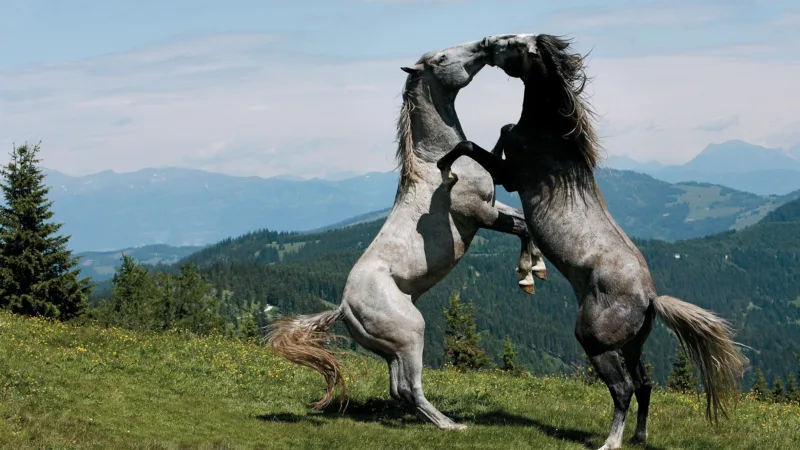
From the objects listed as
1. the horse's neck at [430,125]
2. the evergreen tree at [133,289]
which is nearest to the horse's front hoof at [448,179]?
the horse's neck at [430,125]

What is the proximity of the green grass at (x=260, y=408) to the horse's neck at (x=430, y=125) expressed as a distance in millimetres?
3639

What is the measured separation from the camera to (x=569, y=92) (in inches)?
373

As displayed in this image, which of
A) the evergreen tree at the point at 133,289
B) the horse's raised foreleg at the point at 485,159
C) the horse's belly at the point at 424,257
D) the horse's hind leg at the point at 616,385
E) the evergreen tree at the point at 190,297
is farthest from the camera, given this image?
the evergreen tree at the point at 190,297

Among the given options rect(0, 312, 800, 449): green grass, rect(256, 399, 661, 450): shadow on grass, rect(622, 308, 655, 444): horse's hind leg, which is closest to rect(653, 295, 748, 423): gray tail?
rect(622, 308, 655, 444): horse's hind leg

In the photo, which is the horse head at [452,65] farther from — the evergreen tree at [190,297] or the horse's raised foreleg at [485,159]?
the evergreen tree at [190,297]

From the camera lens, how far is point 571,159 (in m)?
9.72

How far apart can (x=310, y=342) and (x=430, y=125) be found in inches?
134

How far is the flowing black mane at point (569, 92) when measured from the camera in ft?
31.1

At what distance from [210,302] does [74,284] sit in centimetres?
3135

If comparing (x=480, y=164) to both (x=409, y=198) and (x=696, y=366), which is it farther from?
(x=696, y=366)

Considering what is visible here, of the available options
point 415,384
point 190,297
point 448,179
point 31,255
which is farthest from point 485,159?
point 190,297

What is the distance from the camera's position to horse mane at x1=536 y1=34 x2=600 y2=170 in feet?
31.1

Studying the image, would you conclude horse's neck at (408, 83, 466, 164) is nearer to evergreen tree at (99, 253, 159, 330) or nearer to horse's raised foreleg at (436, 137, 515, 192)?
horse's raised foreleg at (436, 137, 515, 192)

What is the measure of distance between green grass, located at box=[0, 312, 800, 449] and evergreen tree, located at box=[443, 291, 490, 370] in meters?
34.9
